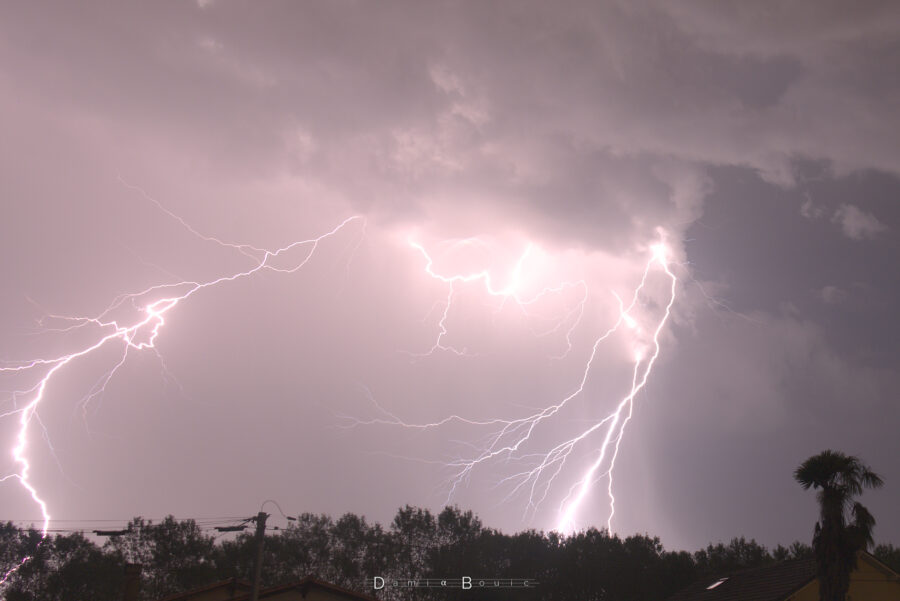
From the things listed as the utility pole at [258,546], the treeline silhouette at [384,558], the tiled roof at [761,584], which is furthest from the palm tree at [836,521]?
the treeline silhouette at [384,558]

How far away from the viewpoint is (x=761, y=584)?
23.2 meters

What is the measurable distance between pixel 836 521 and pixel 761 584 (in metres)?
7.88

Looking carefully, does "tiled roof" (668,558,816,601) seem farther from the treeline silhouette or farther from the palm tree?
the treeline silhouette

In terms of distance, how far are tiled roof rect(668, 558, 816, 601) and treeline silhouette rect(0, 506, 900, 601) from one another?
17.6m

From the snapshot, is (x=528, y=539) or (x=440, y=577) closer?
(x=440, y=577)

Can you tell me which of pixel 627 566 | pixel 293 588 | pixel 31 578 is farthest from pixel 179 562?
pixel 627 566

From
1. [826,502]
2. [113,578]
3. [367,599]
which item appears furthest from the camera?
[113,578]

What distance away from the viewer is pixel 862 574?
21.8 meters

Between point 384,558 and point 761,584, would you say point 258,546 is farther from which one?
point 384,558

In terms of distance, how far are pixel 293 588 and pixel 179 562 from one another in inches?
1072

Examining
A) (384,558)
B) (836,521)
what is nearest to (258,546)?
(836,521)

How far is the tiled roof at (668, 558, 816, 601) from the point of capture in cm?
2148

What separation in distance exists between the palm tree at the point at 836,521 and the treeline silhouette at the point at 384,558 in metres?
28.3

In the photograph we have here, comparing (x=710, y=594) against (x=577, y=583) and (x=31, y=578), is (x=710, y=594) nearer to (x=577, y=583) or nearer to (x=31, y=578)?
(x=577, y=583)
